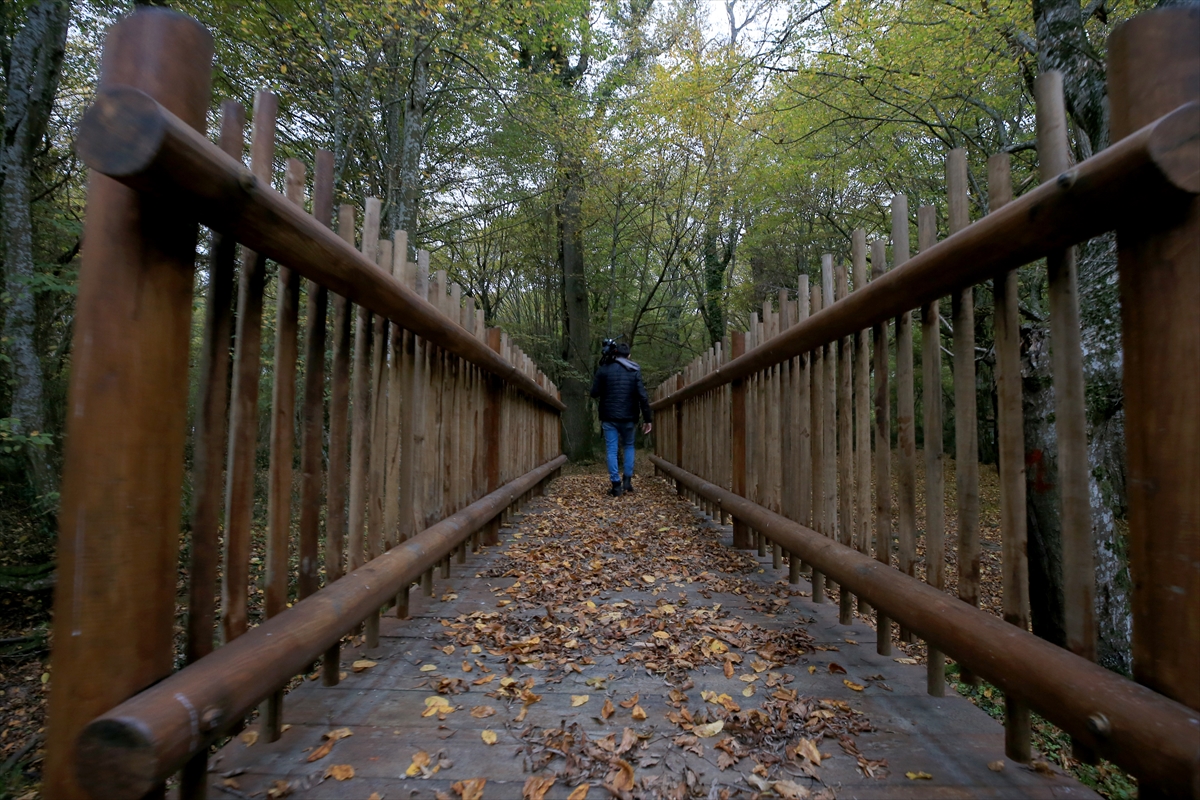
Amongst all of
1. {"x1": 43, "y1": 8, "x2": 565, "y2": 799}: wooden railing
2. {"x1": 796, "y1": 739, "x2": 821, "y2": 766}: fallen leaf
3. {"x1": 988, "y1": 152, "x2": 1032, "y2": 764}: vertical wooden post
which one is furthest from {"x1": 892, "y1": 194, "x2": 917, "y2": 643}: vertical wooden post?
{"x1": 43, "y1": 8, "x2": 565, "y2": 799}: wooden railing

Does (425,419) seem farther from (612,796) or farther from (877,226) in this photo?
(877,226)

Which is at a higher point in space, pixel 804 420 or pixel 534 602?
pixel 804 420

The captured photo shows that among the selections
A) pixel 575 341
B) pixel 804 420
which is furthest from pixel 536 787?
pixel 575 341

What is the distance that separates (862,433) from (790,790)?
Result: 57.3 inches

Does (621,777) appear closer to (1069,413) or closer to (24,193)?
(1069,413)

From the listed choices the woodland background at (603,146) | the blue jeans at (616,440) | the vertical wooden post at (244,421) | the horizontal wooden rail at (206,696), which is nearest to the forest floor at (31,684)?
the woodland background at (603,146)

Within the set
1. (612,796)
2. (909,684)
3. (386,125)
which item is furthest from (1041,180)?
(386,125)

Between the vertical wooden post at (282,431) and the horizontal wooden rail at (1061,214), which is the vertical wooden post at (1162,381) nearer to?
the horizontal wooden rail at (1061,214)

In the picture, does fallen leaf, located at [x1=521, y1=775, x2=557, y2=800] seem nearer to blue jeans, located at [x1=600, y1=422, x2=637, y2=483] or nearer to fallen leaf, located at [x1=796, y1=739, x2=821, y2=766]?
fallen leaf, located at [x1=796, y1=739, x2=821, y2=766]

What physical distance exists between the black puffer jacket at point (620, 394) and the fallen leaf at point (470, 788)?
5881mm

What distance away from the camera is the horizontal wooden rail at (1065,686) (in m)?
1.01

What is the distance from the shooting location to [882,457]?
2244 millimetres

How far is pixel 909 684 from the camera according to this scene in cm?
207

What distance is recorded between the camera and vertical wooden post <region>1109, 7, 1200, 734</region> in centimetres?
110
